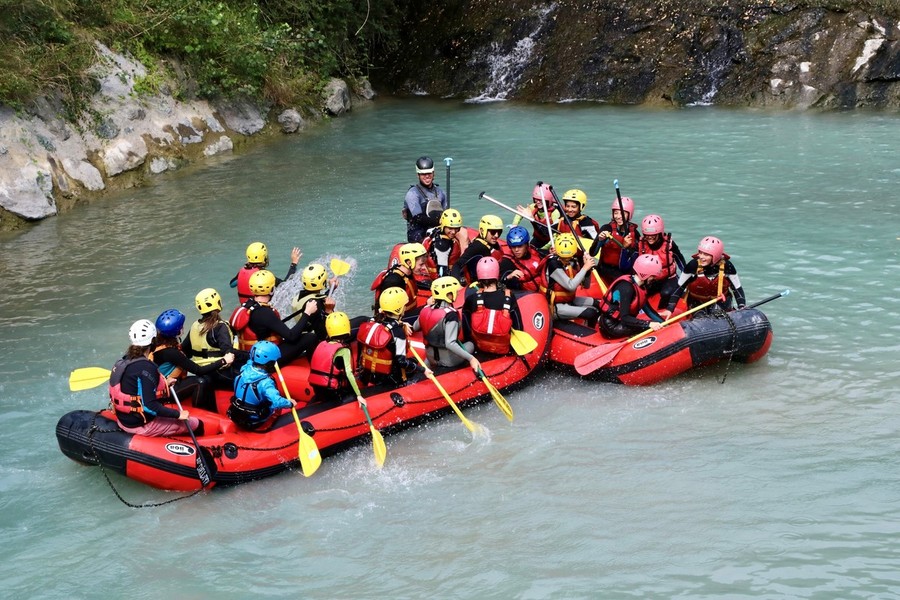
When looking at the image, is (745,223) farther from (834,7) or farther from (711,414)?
(834,7)

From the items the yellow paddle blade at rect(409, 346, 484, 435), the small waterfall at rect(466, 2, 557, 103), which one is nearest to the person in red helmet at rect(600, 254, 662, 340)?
the yellow paddle blade at rect(409, 346, 484, 435)

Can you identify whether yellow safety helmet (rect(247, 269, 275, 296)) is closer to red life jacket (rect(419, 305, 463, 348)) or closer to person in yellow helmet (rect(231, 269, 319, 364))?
person in yellow helmet (rect(231, 269, 319, 364))

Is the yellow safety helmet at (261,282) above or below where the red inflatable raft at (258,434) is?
above

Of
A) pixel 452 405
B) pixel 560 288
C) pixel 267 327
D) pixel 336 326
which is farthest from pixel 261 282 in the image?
pixel 560 288

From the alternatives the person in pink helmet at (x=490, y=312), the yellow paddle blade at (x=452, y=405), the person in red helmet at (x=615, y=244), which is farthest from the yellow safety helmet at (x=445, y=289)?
the person in red helmet at (x=615, y=244)

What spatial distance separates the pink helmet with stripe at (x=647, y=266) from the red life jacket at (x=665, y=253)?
1.73ft

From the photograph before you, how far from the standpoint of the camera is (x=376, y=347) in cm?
688

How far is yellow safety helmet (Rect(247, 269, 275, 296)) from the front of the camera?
7.14 m

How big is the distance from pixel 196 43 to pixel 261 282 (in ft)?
35.3

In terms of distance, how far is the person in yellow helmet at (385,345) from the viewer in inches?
271

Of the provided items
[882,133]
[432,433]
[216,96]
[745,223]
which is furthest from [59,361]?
[882,133]

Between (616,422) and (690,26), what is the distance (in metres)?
14.4

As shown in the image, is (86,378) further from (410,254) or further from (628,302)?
(628,302)

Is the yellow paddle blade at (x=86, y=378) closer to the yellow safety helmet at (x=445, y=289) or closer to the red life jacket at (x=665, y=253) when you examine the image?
the yellow safety helmet at (x=445, y=289)
